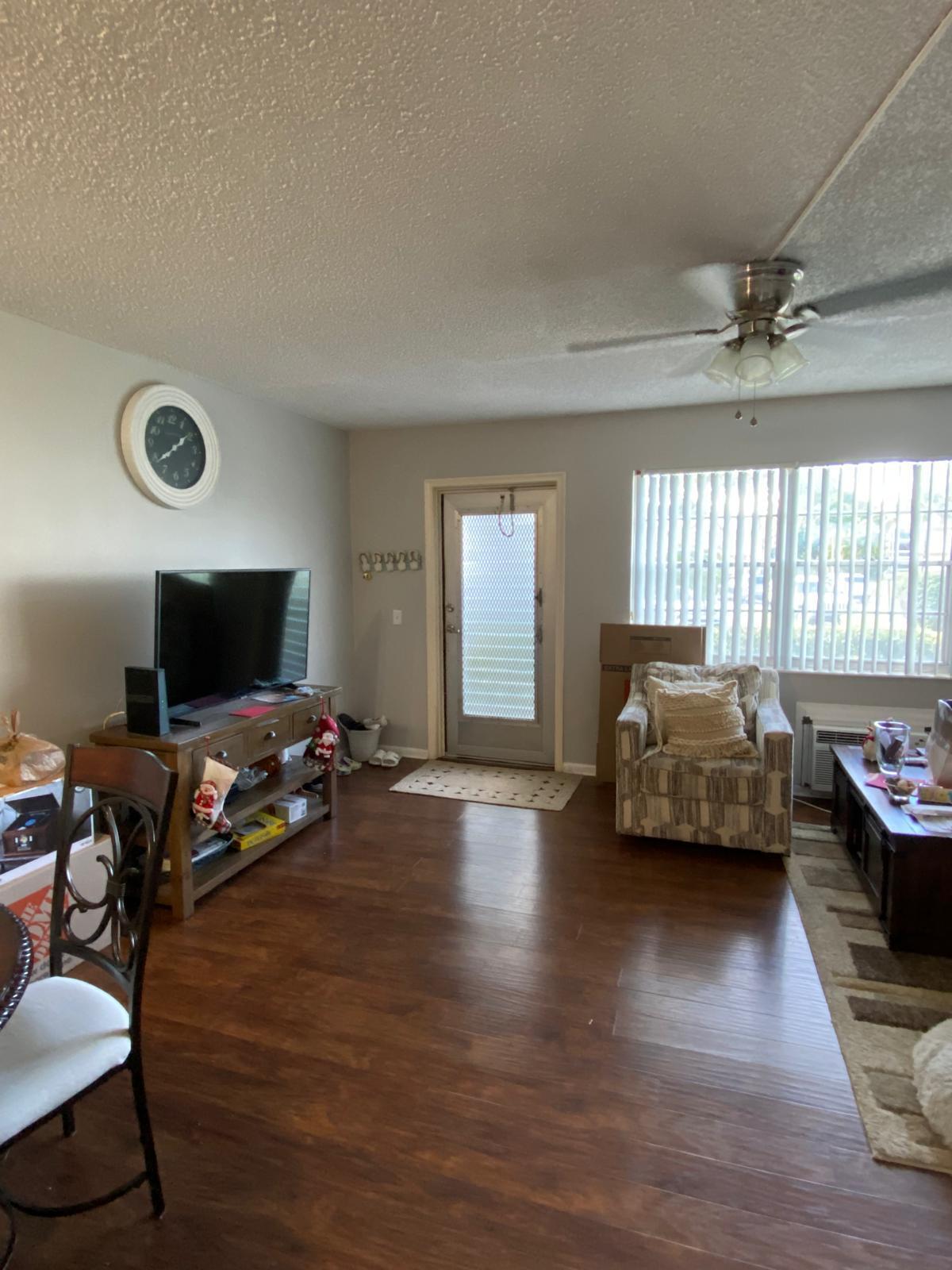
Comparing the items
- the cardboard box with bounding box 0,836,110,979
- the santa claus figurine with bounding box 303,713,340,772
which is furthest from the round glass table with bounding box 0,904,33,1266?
the santa claus figurine with bounding box 303,713,340,772

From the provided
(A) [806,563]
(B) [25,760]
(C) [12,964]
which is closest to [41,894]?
(B) [25,760]

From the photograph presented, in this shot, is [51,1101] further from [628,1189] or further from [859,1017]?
[859,1017]

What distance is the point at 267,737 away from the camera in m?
3.19

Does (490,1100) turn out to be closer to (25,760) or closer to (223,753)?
(223,753)

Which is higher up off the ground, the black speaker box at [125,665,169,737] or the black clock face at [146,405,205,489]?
the black clock face at [146,405,205,489]

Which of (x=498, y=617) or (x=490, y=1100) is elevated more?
(x=498, y=617)

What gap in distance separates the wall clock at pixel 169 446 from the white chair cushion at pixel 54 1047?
223 centimetres

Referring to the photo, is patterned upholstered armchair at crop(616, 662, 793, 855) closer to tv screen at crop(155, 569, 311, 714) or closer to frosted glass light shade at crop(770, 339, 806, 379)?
frosted glass light shade at crop(770, 339, 806, 379)

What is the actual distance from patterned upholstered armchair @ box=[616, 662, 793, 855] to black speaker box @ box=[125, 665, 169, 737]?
7.04ft

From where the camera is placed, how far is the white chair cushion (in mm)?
1235

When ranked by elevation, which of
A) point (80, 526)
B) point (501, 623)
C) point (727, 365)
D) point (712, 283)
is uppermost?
point (712, 283)

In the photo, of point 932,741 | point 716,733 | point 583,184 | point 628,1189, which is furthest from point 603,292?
point 628,1189

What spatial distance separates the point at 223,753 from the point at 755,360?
261 cm

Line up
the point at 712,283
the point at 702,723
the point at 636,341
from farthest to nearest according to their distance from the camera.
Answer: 1. the point at 702,723
2. the point at 636,341
3. the point at 712,283
